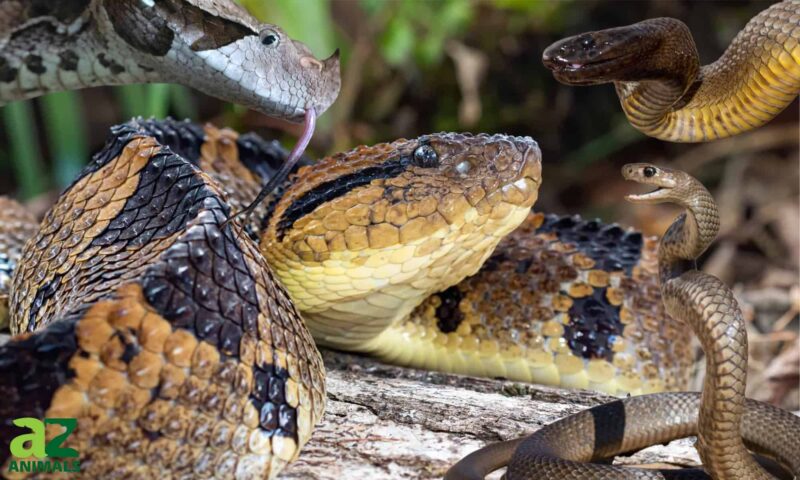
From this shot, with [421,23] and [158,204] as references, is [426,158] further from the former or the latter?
[421,23]

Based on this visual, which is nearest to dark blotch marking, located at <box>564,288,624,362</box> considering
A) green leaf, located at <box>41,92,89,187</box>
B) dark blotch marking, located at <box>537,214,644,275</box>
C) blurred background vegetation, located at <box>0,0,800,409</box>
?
dark blotch marking, located at <box>537,214,644,275</box>

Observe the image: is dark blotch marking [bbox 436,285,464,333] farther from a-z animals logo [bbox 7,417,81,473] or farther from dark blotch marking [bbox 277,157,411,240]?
a-z animals logo [bbox 7,417,81,473]

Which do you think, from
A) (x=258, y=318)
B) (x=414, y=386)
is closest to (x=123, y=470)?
(x=258, y=318)

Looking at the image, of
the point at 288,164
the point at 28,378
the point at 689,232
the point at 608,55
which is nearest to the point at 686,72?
the point at 608,55

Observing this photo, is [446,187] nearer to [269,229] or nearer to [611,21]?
[269,229]

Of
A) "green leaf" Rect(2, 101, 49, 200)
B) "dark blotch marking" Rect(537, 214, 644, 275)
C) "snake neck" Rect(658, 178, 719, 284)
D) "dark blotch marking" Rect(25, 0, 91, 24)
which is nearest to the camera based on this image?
"snake neck" Rect(658, 178, 719, 284)

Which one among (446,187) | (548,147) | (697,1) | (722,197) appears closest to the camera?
(446,187)
